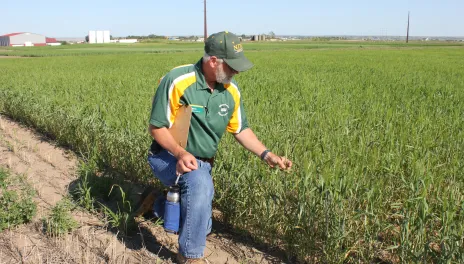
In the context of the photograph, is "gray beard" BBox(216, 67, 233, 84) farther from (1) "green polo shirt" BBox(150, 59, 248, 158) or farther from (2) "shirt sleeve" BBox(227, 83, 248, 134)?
(2) "shirt sleeve" BBox(227, 83, 248, 134)

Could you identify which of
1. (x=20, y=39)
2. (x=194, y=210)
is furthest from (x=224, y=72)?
(x=20, y=39)

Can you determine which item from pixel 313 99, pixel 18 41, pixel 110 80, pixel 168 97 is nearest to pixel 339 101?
pixel 313 99

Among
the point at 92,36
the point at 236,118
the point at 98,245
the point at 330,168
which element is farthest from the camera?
A: the point at 92,36

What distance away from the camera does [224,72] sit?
3006 millimetres

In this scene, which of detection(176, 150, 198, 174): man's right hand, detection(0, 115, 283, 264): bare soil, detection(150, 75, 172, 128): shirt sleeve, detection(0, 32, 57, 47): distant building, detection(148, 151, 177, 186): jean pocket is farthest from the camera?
detection(0, 32, 57, 47): distant building

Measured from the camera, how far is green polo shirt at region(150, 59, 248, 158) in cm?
303

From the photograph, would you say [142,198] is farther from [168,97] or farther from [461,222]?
[461,222]

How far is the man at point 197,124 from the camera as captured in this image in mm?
2941

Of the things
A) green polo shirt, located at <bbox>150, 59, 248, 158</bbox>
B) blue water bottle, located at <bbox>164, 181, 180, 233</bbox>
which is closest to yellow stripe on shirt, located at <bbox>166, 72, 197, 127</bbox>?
green polo shirt, located at <bbox>150, 59, 248, 158</bbox>

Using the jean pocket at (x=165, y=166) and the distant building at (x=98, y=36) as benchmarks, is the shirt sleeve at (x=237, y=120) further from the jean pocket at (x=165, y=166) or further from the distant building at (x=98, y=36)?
the distant building at (x=98, y=36)

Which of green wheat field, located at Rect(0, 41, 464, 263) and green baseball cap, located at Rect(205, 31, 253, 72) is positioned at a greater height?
green baseball cap, located at Rect(205, 31, 253, 72)

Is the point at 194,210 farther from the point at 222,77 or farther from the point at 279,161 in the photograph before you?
the point at 222,77

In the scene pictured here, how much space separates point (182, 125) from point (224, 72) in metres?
0.45

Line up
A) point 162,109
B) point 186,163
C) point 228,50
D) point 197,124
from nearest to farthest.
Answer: point 186,163
point 228,50
point 162,109
point 197,124
